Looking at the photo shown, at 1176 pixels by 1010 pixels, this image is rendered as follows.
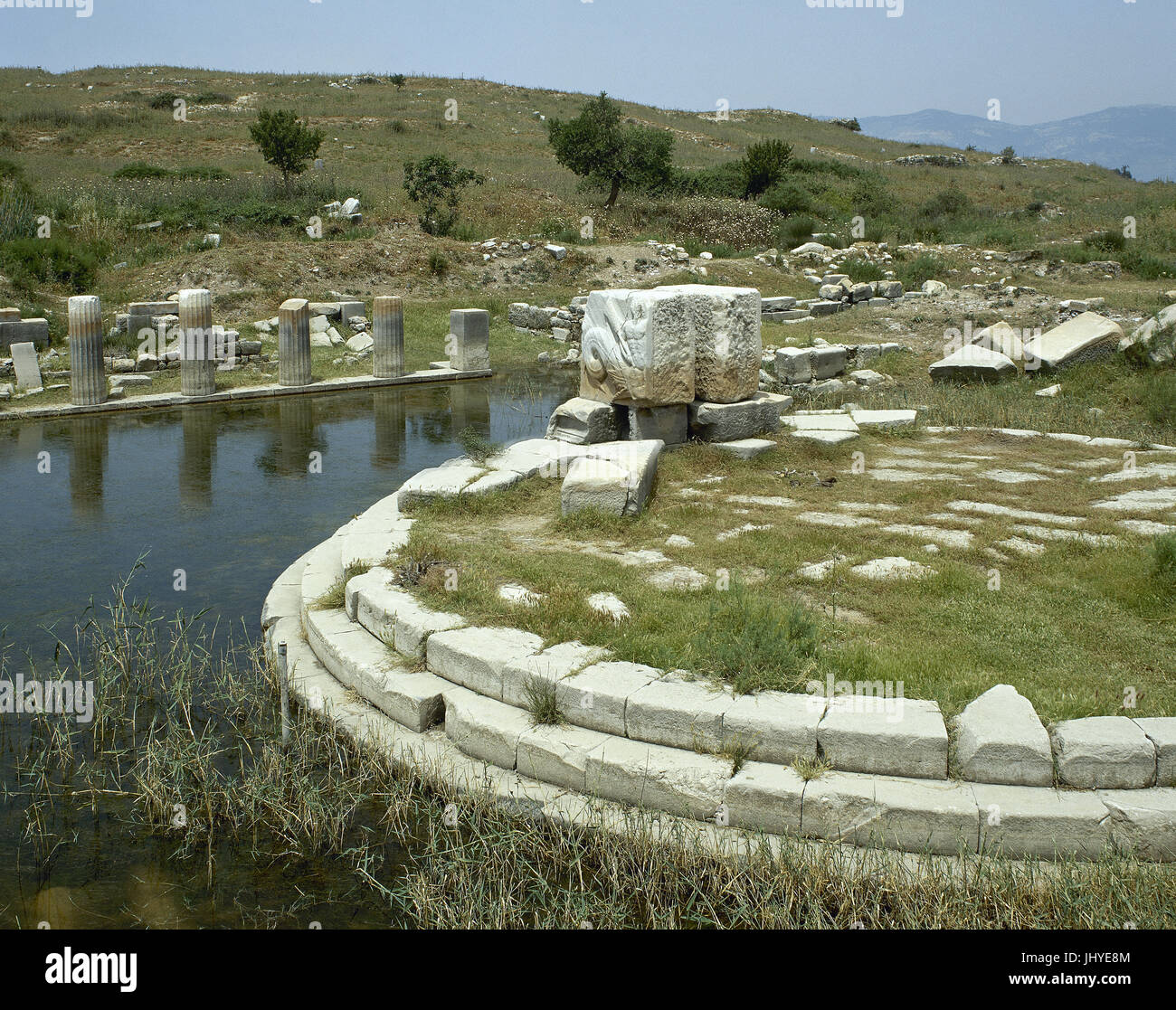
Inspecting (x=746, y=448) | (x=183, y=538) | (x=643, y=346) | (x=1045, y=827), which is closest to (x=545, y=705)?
(x=1045, y=827)

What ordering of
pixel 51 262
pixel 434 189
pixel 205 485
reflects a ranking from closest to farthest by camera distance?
pixel 205 485
pixel 51 262
pixel 434 189

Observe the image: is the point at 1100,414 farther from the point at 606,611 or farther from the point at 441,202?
the point at 441,202

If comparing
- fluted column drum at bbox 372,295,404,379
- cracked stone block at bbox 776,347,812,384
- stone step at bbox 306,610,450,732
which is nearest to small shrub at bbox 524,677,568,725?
stone step at bbox 306,610,450,732

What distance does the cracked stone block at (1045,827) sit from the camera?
13.5 ft

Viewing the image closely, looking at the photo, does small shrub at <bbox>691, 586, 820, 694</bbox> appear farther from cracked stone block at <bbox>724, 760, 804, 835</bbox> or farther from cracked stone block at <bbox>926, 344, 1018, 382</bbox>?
cracked stone block at <bbox>926, 344, 1018, 382</bbox>

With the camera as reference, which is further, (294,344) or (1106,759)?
(294,344)

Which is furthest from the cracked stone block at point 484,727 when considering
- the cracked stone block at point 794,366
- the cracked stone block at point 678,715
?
the cracked stone block at point 794,366

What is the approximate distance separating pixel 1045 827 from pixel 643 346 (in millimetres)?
5787

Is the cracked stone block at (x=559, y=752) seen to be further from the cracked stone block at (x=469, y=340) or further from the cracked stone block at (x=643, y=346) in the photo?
the cracked stone block at (x=469, y=340)

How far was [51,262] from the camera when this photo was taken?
19.1m

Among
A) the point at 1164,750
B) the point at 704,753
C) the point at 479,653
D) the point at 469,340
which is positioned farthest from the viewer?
the point at 469,340

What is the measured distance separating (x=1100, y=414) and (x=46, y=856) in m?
11.0

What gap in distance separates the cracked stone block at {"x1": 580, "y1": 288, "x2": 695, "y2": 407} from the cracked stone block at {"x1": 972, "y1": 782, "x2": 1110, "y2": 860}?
561 cm
